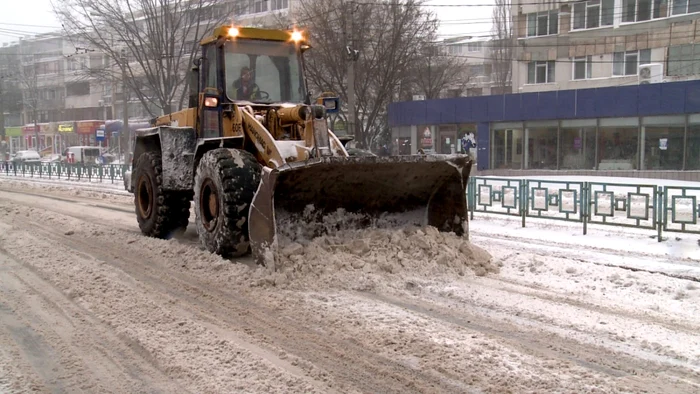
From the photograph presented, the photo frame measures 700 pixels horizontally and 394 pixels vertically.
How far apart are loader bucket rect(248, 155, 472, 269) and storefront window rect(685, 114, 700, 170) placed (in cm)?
2003

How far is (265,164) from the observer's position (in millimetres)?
8117

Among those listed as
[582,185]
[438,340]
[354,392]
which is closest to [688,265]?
[582,185]

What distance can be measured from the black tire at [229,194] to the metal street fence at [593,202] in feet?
22.4

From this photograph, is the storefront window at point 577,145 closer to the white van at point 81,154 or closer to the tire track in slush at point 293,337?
the tire track in slush at point 293,337

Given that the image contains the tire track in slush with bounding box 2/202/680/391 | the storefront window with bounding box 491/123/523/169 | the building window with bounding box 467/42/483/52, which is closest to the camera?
the tire track in slush with bounding box 2/202/680/391

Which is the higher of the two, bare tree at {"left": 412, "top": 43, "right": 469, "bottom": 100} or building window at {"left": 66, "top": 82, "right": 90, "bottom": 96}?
building window at {"left": 66, "top": 82, "right": 90, "bottom": 96}

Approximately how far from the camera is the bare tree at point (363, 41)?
2716 cm

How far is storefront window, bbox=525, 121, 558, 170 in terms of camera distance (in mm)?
28844

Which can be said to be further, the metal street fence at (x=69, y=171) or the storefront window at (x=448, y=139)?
the storefront window at (x=448, y=139)

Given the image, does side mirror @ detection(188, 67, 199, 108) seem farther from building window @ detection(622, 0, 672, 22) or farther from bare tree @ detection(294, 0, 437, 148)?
building window @ detection(622, 0, 672, 22)

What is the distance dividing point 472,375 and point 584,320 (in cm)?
192

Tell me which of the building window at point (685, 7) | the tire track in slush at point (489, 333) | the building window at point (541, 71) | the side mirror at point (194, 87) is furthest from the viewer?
the building window at point (541, 71)

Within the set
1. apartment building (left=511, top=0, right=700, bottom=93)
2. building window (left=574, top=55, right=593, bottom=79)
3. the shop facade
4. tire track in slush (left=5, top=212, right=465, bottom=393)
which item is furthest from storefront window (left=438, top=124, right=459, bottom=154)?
tire track in slush (left=5, top=212, right=465, bottom=393)

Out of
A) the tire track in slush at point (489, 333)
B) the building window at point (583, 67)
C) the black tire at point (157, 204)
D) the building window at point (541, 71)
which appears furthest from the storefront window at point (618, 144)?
the tire track in slush at point (489, 333)
